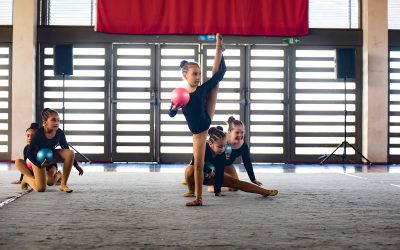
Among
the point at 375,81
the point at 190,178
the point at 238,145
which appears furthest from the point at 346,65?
the point at 190,178

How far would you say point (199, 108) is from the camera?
3916mm

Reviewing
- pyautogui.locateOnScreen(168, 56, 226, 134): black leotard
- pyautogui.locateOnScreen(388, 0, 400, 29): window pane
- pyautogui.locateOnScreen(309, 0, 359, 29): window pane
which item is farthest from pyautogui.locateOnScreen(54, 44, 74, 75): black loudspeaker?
pyautogui.locateOnScreen(168, 56, 226, 134): black leotard

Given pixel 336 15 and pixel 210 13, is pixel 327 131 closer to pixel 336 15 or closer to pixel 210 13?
pixel 336 15

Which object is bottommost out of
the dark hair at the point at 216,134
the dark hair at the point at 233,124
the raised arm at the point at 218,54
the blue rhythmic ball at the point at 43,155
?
the blue rhythmic ball at the point at 43,155

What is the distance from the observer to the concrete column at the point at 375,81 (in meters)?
10.5

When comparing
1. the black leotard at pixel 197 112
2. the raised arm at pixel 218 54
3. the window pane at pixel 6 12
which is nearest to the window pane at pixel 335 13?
the window pane at pixel 6 12

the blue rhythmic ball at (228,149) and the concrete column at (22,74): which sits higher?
the concrete column at (22,74)

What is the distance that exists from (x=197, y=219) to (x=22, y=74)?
807 cm

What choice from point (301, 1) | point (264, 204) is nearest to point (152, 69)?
point (301, 1)

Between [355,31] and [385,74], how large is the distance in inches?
41.3

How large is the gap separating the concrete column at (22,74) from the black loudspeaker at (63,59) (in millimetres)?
633

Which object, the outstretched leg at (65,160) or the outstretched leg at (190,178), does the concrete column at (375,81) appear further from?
the outstretched leg at (65,160)

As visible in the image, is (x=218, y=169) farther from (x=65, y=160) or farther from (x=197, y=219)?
(x=65, y=160)

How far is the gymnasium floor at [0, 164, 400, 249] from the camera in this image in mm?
2494
